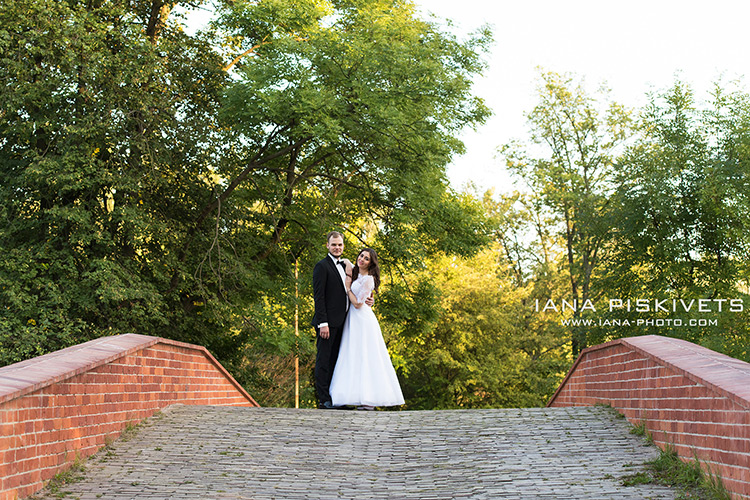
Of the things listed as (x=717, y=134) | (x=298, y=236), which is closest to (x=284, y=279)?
(x=298, y=236)

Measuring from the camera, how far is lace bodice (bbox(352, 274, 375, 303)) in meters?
9.63

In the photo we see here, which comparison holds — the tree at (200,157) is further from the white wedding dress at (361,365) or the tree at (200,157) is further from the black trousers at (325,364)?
the white wedding dress at (361,365)

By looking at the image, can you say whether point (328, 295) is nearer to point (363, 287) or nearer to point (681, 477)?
point (363, 287)

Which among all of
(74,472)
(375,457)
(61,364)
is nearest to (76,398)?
(61,364)

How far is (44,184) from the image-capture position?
13859 millimetres

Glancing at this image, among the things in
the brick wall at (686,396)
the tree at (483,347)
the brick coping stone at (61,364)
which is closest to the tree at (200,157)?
→ the brick coping stone at (61,364)

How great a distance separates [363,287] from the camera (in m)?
9.70

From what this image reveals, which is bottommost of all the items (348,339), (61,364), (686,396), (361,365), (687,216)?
(686,396)

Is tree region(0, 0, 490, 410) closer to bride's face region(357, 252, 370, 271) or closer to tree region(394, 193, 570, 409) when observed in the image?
bride's face region(357, 252, 370, 271)

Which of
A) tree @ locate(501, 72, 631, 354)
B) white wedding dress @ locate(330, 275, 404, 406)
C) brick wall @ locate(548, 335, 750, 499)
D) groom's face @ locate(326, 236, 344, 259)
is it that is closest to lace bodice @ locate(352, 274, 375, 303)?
white wedding dress @ locate(330, 275, 404, 406)

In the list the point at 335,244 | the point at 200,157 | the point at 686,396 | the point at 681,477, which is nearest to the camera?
the point at 681,477

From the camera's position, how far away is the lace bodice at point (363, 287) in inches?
379

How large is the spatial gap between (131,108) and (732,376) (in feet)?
40.2

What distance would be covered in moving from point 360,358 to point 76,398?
4.06 meters
